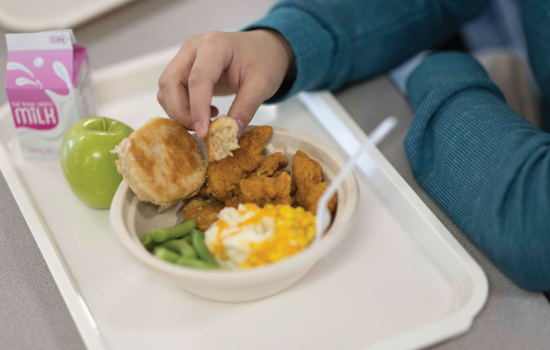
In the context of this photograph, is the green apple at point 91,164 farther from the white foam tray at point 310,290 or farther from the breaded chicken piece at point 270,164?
the breaded chicken piece at point 270,164

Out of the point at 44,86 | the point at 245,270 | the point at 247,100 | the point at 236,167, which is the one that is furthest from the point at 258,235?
the point at 44,86

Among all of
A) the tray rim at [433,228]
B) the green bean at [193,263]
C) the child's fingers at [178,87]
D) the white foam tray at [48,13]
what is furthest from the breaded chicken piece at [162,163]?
the white foam tray at [48,13]

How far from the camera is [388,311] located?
2.24ft

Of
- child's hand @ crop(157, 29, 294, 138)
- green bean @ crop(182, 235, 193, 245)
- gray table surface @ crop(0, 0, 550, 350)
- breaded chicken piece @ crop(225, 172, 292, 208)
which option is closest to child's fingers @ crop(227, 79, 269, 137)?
child's hand @ crop(157, 29, 294, 138)

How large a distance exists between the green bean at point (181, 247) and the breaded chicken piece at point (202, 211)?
0.06m

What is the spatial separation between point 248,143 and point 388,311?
0.37 metres

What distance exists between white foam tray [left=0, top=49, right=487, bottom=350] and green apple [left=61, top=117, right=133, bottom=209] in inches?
2.1

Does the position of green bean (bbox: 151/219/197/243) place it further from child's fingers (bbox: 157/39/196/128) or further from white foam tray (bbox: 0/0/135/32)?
white foam tray (bbox: 0/0/135/32)

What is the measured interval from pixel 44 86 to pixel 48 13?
777mm

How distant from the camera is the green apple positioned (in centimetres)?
81

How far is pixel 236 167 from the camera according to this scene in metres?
0.78

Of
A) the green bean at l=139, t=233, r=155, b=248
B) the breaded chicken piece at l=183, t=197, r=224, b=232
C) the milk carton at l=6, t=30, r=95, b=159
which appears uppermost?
the milk carton at l=6, t=30, r=95, b=159

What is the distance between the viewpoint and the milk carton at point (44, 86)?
902 mm

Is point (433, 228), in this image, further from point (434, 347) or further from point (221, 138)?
point (221, 138)
